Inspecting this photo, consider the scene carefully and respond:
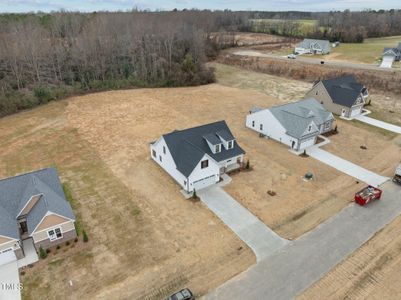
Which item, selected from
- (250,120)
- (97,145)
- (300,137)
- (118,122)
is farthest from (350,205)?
(118,122)

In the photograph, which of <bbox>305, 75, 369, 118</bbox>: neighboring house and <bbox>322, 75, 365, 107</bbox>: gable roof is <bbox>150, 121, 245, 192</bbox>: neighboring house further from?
<bbox>322, 75, 365, 107</bbox>: gable roof

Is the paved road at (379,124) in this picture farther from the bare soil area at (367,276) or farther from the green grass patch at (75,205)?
the green grass patch at (75,205)

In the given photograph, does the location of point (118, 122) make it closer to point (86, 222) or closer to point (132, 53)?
point (86, 222)

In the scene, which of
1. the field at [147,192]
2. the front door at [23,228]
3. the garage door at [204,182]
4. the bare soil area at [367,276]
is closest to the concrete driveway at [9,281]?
the field at [147,192]

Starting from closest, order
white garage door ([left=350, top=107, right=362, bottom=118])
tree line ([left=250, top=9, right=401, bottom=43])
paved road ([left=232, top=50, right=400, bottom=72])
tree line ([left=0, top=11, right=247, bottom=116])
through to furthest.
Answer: white garage door ([left=350, top=107, right=362, bottom=118]) → tree line ([left=0, top=11, right=247, bottom=116]) → paved road ([left=232, top=50, right=400, bottom=72]) → tree line ([left=250, top=9, right=401, bottom=43])

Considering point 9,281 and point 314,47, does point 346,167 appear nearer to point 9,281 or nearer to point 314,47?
point 9,281

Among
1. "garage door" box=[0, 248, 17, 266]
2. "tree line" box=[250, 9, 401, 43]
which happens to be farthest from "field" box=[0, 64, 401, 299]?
"tree line" box=[250, 9, 401, 43]
